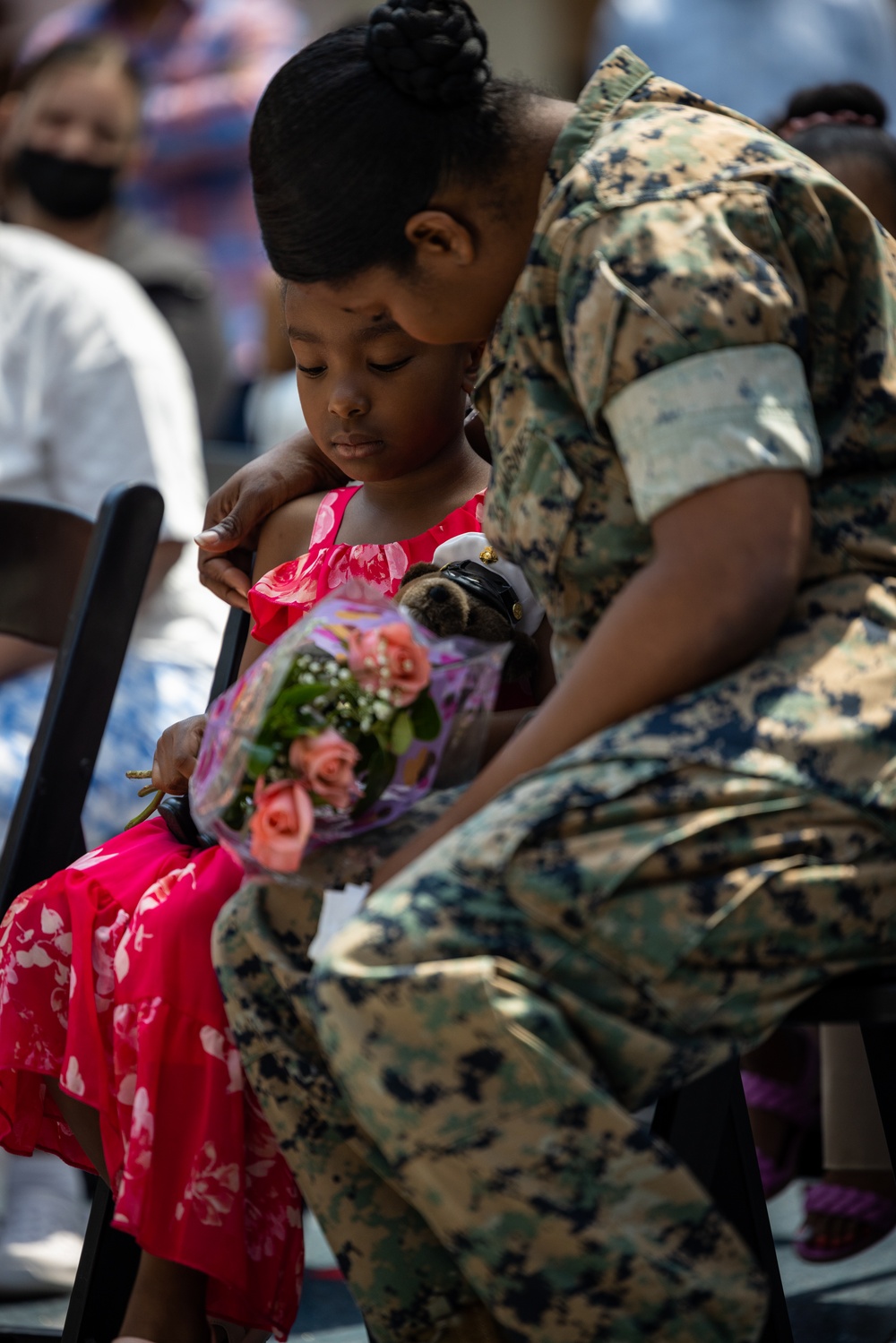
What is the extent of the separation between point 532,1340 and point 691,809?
0.39 metres

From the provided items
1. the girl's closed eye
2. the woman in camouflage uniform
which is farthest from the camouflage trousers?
the girl's closed eye

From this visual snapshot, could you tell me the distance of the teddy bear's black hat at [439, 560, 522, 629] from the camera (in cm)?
158

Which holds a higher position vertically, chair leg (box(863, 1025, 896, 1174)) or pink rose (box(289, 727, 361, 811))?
pink rose (box(289, 727, 361, 811))

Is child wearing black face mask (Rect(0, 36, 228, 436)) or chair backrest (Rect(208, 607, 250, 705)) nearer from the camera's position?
chair backrest (Rect(208, 607, 250, 705))

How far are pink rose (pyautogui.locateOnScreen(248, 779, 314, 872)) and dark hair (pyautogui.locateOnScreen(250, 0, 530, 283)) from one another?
0.47 m

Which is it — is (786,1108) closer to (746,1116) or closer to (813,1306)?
(813,1306)

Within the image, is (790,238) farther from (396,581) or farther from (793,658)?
(396,581)

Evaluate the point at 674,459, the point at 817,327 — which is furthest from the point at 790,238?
the point at 674,459

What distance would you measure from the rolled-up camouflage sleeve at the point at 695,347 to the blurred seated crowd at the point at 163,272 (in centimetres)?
126

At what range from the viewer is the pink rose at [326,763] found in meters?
1.31

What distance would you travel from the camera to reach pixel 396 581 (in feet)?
5.97

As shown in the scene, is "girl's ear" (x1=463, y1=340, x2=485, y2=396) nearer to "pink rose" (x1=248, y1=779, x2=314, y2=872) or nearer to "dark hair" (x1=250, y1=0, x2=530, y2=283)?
"dark hair" (x1=250, y1=0, x2=530, y2=283)

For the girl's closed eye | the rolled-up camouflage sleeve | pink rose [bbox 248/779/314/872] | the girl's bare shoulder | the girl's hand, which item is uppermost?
the rolled-up camouflage sleeve

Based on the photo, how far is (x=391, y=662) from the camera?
134cm
